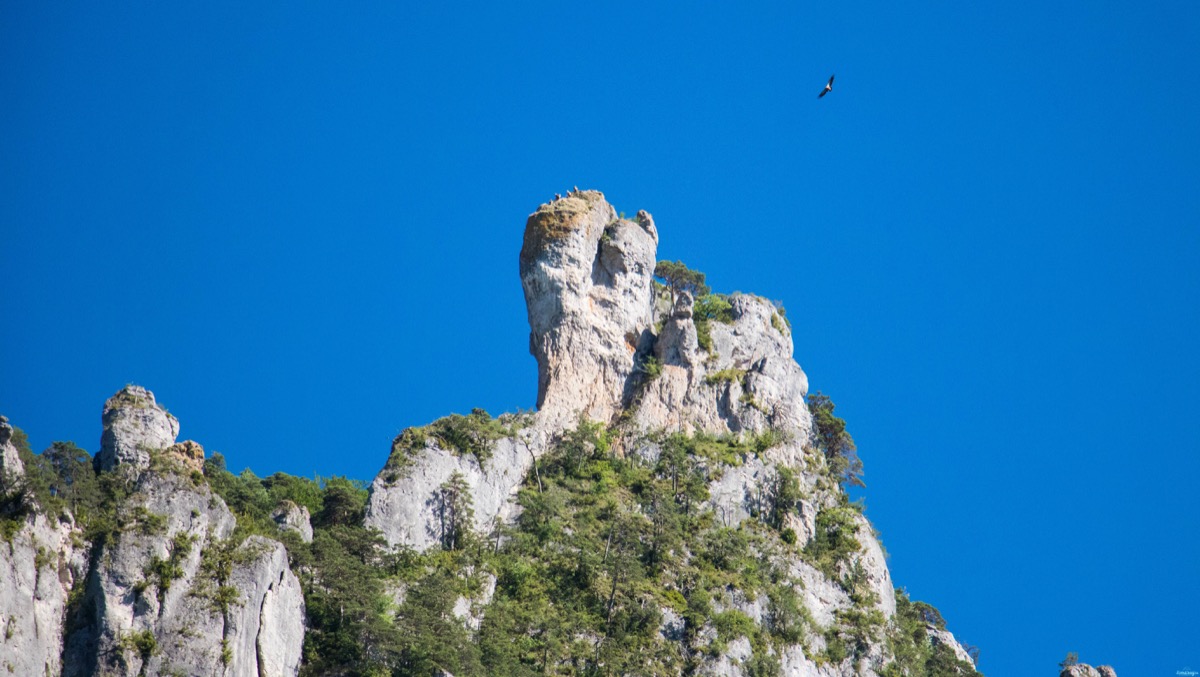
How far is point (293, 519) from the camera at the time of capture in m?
73.7

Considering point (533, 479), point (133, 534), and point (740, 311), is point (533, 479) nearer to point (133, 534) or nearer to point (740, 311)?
point (740, 311)

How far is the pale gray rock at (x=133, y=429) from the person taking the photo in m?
69.7

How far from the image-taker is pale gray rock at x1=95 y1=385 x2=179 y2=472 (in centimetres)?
6969

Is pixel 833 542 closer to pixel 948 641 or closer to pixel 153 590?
pixel 948 641

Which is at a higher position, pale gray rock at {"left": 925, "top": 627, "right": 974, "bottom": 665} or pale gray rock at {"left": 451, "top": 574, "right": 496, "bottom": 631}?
pale gray rock at {"left": 925, "top": 627, "right": 974, "bottom": 665}

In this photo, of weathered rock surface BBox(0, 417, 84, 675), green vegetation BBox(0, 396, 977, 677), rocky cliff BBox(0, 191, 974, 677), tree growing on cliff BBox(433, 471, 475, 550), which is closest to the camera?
weathered rock surface BBox(0, 417, 84, 675)

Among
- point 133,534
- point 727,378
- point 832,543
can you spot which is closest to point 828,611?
point 832,543

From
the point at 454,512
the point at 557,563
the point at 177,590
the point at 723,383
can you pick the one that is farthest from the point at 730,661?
the point at 177,590

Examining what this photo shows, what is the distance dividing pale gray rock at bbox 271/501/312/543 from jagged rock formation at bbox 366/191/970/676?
8010 millimetres

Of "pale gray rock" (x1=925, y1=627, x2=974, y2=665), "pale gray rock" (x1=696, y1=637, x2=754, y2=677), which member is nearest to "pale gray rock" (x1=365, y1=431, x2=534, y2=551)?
"pale gray rock" (x1=696, y1=637, x2=754, y2=677)

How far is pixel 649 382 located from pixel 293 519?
25.0 m

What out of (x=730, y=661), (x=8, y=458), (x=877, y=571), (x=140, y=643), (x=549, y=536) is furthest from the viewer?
(x=877, y=571)

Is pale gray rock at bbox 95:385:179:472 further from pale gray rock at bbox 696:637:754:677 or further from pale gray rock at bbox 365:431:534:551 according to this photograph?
pale gray rock at bbox 696:637:754:677

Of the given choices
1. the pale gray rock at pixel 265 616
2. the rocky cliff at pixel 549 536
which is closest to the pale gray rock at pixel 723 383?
the rocky cliff at pixel 549 536
